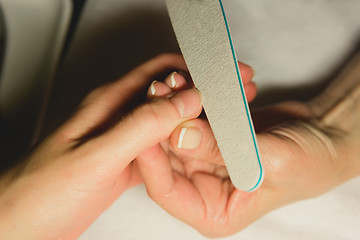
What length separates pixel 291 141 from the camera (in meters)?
0.55

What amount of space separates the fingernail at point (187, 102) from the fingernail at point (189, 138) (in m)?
0.03

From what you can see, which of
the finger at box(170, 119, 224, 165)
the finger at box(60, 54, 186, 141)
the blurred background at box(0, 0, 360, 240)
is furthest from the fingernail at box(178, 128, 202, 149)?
the blurred background at box(0, 0, 360, 240)

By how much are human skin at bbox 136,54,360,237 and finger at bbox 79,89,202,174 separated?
34 millimetres

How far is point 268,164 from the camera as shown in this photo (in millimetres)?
513

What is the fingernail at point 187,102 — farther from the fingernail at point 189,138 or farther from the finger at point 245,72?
the finger at point 245,72

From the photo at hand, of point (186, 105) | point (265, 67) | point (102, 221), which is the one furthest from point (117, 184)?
point (265, 67)

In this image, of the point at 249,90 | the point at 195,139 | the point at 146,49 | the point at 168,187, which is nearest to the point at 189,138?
the point at 195,139

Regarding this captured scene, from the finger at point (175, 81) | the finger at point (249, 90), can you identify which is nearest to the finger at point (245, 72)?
the finger at point (249, 90)

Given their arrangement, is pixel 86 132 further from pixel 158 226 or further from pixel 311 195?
pixel 311 195

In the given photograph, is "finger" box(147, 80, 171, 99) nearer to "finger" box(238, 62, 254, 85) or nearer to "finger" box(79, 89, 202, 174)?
"finger" box(79, 89, 202, 174)

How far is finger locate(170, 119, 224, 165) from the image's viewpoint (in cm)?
48

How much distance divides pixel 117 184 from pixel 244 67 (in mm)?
297

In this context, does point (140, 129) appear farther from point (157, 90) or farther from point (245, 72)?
point (245, 72)

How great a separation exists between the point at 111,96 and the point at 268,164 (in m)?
0.26
